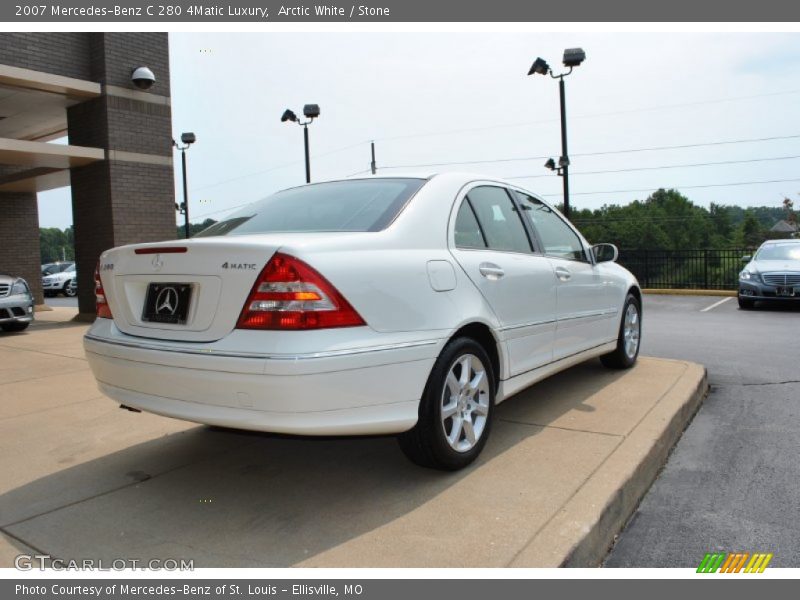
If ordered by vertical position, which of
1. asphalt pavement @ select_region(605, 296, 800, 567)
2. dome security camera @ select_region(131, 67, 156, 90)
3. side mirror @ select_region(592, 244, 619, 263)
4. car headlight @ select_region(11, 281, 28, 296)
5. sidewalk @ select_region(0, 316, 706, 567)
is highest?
dome security camera @ select_region(131, 67, 156, 90)

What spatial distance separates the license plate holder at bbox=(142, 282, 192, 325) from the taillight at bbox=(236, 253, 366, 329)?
42 cm

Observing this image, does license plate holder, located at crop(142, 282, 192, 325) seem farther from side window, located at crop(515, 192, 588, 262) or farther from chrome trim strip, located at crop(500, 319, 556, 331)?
side window, located at crop(515, 192, 588, 262)

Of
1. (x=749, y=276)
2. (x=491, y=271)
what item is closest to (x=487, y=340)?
(x=491, y=271)

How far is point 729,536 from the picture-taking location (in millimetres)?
2801

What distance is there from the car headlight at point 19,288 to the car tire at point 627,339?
8.89 meters

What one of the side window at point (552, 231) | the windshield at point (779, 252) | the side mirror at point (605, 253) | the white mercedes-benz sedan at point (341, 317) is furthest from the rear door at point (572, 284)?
Answer: the windshield at point (779, 252)

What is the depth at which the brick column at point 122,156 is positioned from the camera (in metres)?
10.8

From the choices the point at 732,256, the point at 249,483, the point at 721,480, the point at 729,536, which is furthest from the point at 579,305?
the point at 732,256

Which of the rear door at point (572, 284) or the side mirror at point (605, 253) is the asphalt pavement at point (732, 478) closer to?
the rear door at point (572, 284)

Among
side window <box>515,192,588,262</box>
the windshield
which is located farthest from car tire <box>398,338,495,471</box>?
the windshield

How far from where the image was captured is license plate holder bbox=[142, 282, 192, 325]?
9.61 ft

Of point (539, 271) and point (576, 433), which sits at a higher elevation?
point (539, 271)

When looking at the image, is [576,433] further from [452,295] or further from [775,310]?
[775,310]

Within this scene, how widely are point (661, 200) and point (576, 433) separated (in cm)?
10598
